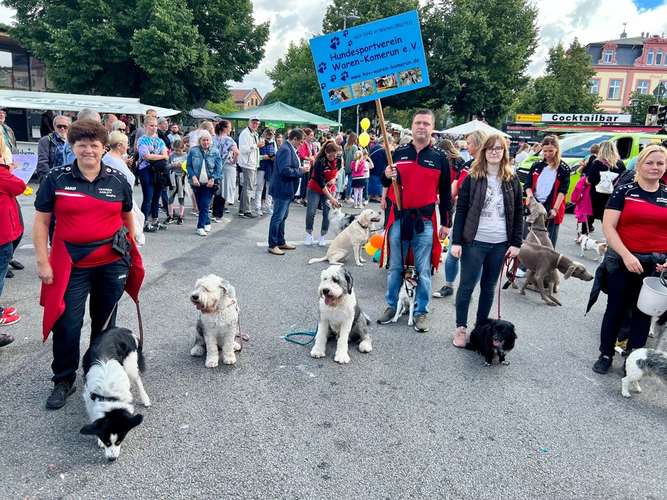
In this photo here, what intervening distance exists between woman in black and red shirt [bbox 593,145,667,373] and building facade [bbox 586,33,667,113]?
6482 centimetres

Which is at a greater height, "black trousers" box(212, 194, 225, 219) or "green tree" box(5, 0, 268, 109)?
"green tree" box(5, 0, 268, 109)

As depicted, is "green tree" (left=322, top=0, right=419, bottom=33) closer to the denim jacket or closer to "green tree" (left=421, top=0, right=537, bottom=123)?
"green tree" (left=421, top=0, right=537, bottom=123)

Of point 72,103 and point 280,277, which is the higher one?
point 72,103

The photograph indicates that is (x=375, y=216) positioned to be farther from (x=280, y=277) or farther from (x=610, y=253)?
(x=610, y=253)

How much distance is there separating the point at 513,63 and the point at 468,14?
4.96 m

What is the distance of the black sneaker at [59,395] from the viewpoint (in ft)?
11.0

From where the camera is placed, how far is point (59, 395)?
3.38 metres

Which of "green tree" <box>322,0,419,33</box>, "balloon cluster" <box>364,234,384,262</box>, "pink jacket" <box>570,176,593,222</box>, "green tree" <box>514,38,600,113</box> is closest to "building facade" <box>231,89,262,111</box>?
"green tree" <box>322,0,419,33</box>

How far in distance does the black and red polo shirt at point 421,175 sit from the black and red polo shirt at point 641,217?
61.7 inches

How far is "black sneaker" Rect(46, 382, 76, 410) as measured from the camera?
3338 millimetres

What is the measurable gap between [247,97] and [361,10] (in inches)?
2965

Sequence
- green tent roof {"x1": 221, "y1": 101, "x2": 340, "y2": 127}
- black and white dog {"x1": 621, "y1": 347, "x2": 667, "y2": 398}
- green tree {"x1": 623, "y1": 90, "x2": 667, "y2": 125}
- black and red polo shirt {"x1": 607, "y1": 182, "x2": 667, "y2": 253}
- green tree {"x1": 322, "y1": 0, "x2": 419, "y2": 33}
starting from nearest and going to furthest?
black and white dog {"x1": 621, "y1": 347, "x2": 667, "y2": 398}
black and red polo shirt {"x1": 607, "y1": 182, "x2": 667, "y2": 253}
green tent roof {"x1": 221, "y1": 101, "x2": 340, "y2": 127}
green tree {"x1": 322, "y1": 0, "x2": 419, "y2": 33}
green tree {"x1": 623, "y1": 90, "x2": 667, "y2": 125}

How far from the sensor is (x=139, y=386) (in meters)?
3.42

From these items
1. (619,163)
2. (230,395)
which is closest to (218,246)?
(230,395)
